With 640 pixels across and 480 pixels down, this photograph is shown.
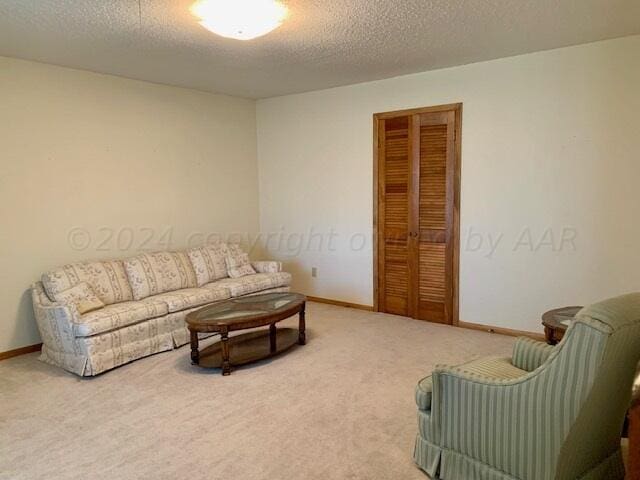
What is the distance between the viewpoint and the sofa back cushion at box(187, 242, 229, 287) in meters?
4.91

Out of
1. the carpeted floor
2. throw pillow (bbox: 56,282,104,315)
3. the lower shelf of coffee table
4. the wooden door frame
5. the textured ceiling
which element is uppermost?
the textured ceiling

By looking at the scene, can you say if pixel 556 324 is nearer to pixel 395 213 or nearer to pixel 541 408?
pixel 541 408

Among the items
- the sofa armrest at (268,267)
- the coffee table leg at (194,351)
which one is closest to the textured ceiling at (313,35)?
the sofa armrest at (268,267)

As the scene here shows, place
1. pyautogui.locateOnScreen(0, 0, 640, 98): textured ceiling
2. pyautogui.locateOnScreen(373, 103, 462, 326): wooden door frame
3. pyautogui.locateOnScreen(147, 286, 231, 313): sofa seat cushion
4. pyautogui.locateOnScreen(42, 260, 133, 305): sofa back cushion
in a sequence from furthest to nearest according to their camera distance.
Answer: pyautogui.locateOnScreen(373, 103, 462, 326): wooden door frame < pyautogui.locateOnScreen(147, 286, 231, 313): sofa seat cushion < pyautogui.locateOnScreen(42, 260, 133, 305): sofa back cushion < pyautogui.locateOnScreen(0, 0, 640, 98): textured ceiling

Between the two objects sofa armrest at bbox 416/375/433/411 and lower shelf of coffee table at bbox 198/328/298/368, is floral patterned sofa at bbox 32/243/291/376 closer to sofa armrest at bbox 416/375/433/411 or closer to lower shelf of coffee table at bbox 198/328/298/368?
lower shelf of coffee table at bbox 198/328/298/368

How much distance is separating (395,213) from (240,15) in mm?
2863

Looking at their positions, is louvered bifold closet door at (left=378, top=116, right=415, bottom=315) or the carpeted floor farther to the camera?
louvered bifold closet door at (left=378, top=116, right=415, bottom=315)

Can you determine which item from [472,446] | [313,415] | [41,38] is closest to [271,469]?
[313,415]

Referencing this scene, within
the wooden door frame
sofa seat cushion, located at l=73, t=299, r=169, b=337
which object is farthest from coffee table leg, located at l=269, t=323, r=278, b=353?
the wooden door frame

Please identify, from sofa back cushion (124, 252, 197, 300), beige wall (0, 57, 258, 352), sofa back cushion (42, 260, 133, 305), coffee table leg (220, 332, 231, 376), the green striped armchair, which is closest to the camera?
the green striped armchair

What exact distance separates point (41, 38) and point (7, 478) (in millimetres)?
2913

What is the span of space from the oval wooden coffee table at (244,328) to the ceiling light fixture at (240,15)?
2.02 m

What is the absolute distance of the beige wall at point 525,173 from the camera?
3.75 metres

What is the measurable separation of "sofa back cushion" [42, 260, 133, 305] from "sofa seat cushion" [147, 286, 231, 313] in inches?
11.3
